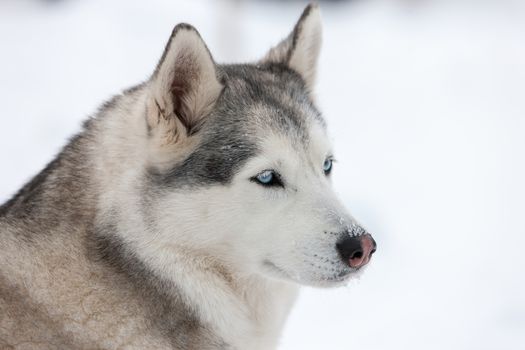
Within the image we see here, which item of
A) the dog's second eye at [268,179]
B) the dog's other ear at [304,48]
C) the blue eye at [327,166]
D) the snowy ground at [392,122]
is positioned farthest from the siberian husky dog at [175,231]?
the snowy ground at [392,122]

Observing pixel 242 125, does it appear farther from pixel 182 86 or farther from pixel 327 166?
pixel 327 166

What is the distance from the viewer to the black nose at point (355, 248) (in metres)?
3.14

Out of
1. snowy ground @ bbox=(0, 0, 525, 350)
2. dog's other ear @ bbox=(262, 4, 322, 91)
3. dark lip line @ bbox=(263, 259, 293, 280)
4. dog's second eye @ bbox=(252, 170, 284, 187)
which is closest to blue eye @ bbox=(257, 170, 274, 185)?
dog's second eye @ bbox=(252, 170, 284, 187)

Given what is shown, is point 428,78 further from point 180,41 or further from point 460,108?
point 180,41

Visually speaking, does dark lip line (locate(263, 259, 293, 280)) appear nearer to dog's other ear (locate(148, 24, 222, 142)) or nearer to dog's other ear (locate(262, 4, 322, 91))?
dog's other ear (locate(148, 24, 222, 142))

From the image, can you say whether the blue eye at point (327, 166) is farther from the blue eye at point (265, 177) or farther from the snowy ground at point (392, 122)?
the snowy ground at point (392, 122)

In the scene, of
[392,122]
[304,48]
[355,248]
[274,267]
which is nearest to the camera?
[355,248]

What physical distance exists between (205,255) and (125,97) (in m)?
0.86

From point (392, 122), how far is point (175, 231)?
7167mm

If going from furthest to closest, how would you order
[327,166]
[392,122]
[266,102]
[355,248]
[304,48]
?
[392,122] < [304,48] < [327,166] < [266,102] < [355,248]

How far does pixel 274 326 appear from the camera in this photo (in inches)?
140

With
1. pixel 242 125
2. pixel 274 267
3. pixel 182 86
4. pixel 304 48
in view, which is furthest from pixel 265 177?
A: pixel 304 48

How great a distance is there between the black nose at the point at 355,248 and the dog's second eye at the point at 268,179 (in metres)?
0.37

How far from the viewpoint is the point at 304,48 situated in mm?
3936
